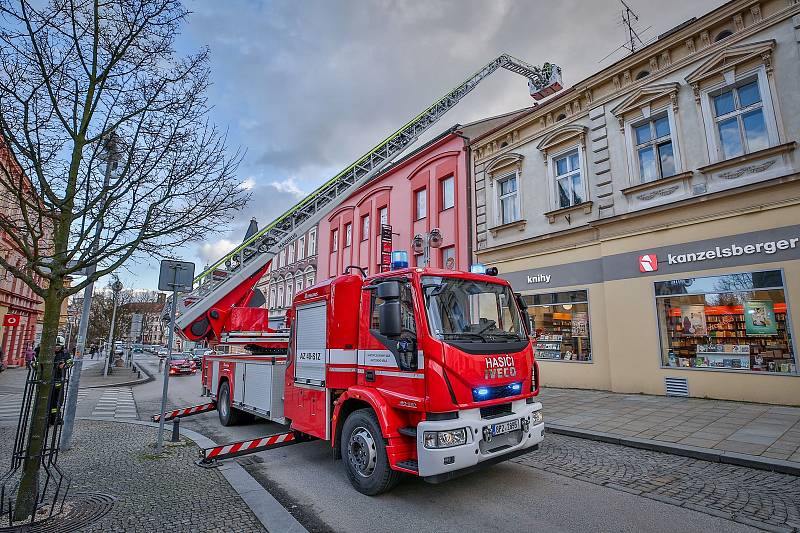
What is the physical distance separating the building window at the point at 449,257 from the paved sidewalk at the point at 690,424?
7749mm

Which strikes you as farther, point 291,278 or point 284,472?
point 291,278

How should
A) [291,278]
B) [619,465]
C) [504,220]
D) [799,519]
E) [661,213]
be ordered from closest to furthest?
[799,519], [619,465], [661,213], [504,220], [291,278]

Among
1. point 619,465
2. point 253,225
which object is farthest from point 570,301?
point 253,225

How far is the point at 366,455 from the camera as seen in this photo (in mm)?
4918

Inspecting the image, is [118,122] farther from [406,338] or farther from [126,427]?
[126,427]

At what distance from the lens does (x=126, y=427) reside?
8.49 metres

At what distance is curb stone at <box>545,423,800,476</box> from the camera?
534 centimetres

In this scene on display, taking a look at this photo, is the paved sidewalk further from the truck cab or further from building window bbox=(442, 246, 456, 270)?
building window bbox=(442, 246, 456, 270)

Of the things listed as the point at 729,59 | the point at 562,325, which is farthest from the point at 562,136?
the point at 562,325

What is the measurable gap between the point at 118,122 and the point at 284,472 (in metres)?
4.86

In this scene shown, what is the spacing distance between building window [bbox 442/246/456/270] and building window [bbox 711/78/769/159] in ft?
31.0

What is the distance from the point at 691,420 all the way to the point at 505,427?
5257mm

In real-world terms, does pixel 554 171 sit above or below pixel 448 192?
below

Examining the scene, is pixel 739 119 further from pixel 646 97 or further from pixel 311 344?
pixel 311 344
